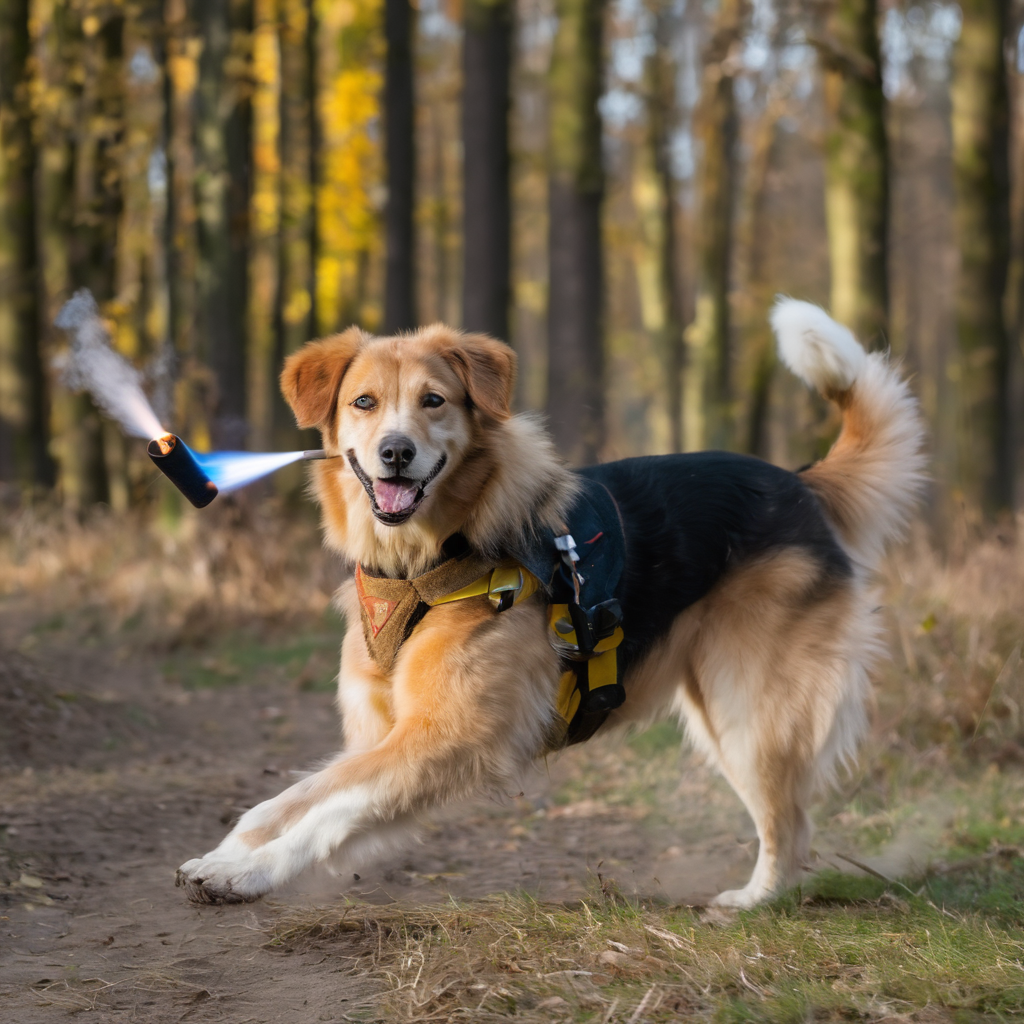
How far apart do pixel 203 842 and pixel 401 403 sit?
7.04 ft

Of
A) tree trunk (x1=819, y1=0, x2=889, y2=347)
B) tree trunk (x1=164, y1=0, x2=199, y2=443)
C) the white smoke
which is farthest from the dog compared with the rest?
tree trunk (x1=164, y1=0, x2=199, y2=443)

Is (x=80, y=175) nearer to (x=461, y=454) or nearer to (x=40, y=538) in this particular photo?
(x=40, y=538)

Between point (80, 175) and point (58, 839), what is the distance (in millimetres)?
10875

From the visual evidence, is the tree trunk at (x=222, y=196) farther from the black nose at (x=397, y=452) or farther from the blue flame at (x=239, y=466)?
the black nose at (x=397, y=452)

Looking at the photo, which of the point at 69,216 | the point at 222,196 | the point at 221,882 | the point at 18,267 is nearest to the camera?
the point at 221,882

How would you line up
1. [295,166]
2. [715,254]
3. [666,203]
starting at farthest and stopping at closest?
[666,203], [295,166], [715,254]

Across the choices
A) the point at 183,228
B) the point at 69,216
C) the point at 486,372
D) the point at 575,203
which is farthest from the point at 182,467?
the point at 183,228

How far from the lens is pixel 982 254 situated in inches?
406

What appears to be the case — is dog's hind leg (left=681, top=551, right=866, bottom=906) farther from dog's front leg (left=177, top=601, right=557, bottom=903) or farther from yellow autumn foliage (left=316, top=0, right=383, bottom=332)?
yellow autumn foliage (left=316, top=0, right=383, bottom=332)

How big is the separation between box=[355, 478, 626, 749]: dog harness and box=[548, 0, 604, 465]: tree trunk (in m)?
6.08

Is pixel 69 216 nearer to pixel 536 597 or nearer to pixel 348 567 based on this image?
pixel 348 567

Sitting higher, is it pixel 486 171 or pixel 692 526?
pixel 486 171

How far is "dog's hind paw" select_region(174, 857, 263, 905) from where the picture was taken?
11.2 feet

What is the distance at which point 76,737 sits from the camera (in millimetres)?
5969
